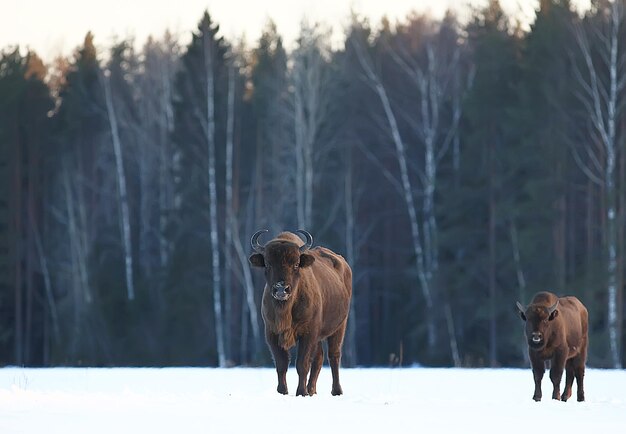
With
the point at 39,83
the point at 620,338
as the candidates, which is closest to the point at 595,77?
the point at 620,338

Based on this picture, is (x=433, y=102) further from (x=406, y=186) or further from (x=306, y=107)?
(x=306, y=107)

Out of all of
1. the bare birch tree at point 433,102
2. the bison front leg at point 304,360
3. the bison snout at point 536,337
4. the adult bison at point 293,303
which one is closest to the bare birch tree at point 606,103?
the bare birch tree at point 433,102

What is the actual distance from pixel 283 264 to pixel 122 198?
3221 centimetres

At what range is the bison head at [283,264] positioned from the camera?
14.5 m

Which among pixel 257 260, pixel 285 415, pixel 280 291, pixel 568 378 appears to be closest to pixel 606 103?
A: pixel 568 378

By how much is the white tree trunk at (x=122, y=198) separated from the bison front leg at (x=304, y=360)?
99.8 ft

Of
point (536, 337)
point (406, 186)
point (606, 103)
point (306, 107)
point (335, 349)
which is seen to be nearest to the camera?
point (335, 349)

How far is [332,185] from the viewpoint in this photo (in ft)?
144

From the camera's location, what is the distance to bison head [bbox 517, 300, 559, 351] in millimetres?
17453

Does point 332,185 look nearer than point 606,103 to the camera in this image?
No

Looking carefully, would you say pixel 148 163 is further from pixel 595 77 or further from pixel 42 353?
pixel 595 77

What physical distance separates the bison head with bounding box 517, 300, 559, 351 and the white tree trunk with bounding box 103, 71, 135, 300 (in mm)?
28734

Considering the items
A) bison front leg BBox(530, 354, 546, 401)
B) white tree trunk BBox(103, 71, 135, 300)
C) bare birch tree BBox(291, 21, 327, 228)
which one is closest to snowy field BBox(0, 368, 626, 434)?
bison front leg BBox(530, 354, 546, 401)

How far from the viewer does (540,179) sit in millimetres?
38156
